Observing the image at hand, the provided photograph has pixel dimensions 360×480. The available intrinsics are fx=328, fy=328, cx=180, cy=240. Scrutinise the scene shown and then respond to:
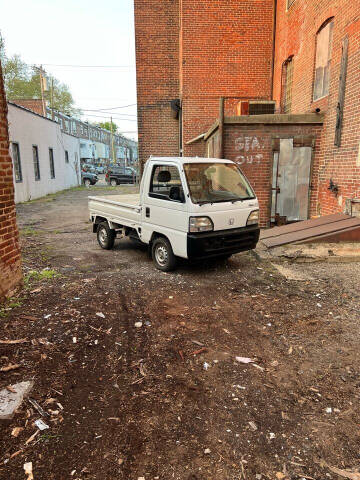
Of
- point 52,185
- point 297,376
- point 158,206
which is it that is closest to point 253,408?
point 297,376

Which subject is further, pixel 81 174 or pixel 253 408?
pixel 81 174

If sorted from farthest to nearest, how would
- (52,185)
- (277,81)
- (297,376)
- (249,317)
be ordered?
1. (52,185)
2. (277,81)
3. (249,317)
4. (297,376)

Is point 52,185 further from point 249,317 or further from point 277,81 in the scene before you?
point 249,317

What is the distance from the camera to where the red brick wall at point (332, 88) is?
7812 millimetres

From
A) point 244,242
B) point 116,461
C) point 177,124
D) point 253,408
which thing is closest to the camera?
point 116,461

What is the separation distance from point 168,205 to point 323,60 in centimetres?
763

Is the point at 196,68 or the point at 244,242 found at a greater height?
the point at 196,68

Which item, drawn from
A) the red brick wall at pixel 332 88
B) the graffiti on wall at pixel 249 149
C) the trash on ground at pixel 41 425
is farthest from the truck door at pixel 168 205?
the red brick wall at pixel 332 88

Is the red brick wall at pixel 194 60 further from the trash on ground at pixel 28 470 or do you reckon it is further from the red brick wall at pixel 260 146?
the trash on ground at pixel 28 470

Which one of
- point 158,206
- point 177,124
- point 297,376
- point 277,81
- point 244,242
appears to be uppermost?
point 277,81

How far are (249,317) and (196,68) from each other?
44.1 feet

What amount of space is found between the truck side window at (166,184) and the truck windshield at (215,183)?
0.21m

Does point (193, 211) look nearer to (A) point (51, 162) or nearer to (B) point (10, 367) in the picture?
(B) point (10, 367)

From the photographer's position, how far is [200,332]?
4.09 m
